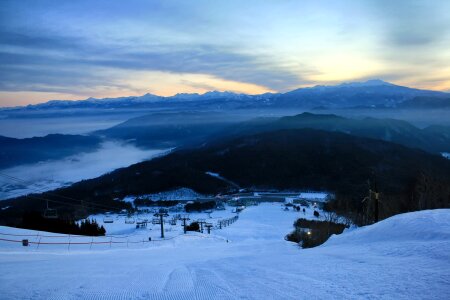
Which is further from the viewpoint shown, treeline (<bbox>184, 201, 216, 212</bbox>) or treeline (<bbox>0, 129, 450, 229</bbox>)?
treeline (<bbox>0, 129, 450, 229</bbox>)

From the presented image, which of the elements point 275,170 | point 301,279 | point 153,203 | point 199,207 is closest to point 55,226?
point 301,279

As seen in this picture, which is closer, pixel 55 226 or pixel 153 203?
pixel 55 226

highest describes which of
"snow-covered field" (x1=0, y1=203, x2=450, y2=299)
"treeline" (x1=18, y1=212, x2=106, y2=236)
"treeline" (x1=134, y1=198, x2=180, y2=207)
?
"snow-covered field" (x1=0, y1=203, x2=450, y2=299)

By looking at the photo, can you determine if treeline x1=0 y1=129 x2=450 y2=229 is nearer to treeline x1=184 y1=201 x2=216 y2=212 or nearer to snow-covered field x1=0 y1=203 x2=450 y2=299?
treeline x1=184 y1=201 x2=216 y2=212

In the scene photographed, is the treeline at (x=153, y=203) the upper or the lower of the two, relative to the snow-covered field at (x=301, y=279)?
lower

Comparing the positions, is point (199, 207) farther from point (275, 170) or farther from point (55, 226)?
point (275, 170)

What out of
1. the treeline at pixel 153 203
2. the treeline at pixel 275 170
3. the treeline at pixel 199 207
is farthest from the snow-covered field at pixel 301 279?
the treeline at pixel 275 170

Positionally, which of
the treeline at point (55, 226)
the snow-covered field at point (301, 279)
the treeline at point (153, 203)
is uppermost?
the snow-covered field at point (301, 279)

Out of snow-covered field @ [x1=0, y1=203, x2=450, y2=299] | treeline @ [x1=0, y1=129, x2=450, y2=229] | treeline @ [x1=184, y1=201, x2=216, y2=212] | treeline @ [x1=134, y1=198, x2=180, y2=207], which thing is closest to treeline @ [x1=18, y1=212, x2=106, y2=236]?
snow-covered field @ [x1=0, y1=203, x2=450, y2=299]

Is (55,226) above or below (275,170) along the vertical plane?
below

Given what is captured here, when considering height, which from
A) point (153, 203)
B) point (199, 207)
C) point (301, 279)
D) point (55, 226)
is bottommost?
point (153, 203)

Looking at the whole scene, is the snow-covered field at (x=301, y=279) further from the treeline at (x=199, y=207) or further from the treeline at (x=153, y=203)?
the treeline at (x=153, y=203)

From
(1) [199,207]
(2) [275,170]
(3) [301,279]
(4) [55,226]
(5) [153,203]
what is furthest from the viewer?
(2) [275,170]
